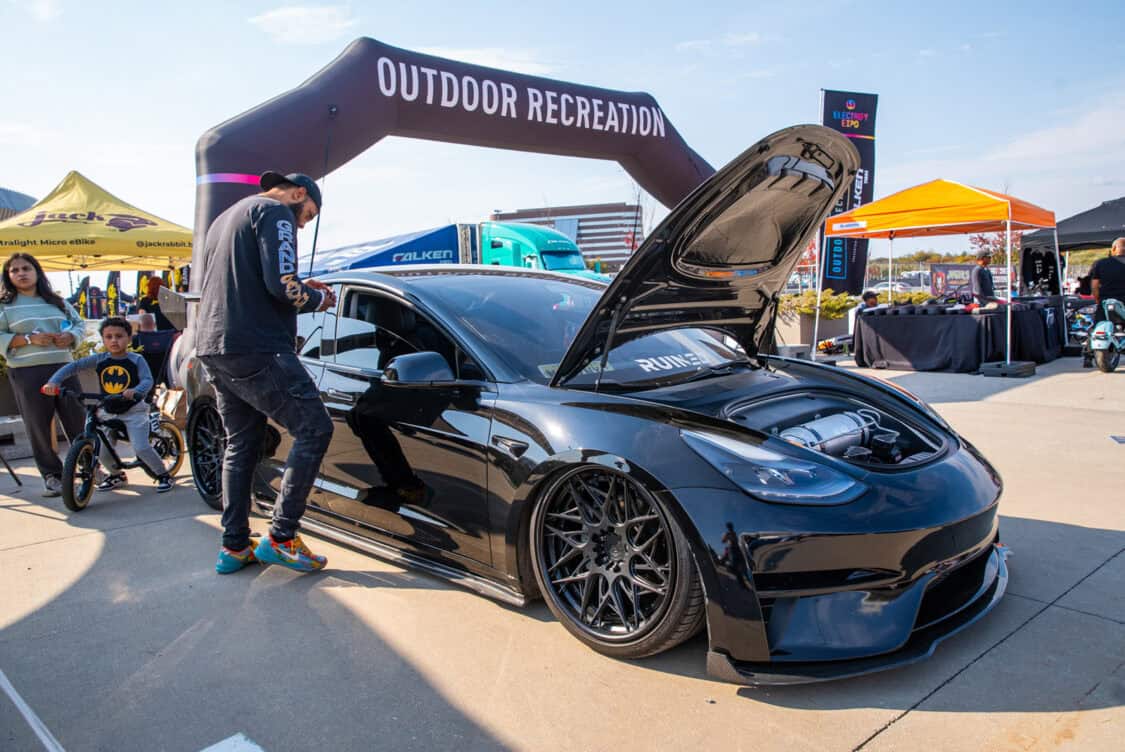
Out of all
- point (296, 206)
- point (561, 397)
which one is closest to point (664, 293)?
point (561, 397)

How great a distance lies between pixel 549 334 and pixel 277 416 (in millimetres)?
1269

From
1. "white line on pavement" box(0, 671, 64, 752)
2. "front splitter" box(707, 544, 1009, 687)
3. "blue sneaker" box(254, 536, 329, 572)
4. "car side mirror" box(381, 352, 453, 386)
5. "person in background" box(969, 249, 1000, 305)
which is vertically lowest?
"white line on pavement" box(0, 671, 64, 752)

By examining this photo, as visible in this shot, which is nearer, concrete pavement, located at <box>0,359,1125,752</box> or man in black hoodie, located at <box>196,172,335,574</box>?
concrete pavement, located at <box>0,359,1125,752</box>

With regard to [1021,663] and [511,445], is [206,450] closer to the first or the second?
[511,445]

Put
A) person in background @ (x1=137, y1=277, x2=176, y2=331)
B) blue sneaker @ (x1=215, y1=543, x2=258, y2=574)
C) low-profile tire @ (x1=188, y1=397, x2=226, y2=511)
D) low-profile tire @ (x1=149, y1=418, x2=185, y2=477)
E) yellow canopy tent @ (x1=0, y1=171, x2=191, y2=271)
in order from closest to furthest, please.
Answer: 1. blue sneaker @ (x1=215, y1=543, x2=258, y2=574)
2. low-profile tire @ (x1=188, y1=397, x2=226, y2=511)
3. low-profile tire @ (x1=149, y1=418, x2=185, y2=477)
4. yellow canopy tent @ (x1=0, y1=171, x2=191, y2=271)
5. person in background @ (x1=137, y1=277, x2=176, y2=331)

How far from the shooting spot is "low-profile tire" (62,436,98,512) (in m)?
5.05

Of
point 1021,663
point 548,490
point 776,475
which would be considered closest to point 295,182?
point 548,490

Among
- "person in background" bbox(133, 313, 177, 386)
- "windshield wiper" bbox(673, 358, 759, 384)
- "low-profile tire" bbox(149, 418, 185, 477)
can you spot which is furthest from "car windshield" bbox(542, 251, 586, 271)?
"windshield wiper" bbox(673, 358, 759, 384)

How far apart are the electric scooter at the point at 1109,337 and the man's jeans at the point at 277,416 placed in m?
10.2

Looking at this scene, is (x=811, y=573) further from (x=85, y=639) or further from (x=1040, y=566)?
(x=85, y=639)

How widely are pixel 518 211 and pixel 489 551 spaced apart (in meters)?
81.3

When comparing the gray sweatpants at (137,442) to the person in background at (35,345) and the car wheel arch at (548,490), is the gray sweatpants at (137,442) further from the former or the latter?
the car wheel arch at (548,490)

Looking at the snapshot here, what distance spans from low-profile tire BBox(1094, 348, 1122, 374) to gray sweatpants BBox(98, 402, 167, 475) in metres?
10.7

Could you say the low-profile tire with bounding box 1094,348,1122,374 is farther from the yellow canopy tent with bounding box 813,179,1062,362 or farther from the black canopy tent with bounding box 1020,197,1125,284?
the black canopy tent with bounding box 1020,197,1125,284
